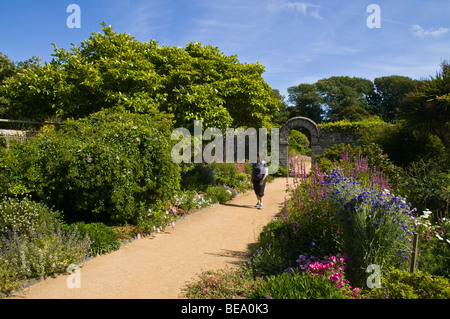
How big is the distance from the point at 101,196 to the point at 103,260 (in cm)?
156

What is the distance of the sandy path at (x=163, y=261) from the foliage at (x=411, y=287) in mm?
2454

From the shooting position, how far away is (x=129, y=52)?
10992mm

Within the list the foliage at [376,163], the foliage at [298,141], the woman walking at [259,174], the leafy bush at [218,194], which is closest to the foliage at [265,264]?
the foliage at [376,163]

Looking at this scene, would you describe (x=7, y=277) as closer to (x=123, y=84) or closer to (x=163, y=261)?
(x=163, y=261)

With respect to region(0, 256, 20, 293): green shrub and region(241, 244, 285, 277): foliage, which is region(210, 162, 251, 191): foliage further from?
region(0, 256, 20, 293): green shrub

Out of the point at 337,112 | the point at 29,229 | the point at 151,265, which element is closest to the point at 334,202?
the point at 151,265

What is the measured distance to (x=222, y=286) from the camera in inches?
171

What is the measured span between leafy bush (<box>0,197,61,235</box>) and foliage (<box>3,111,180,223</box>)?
2.05ft

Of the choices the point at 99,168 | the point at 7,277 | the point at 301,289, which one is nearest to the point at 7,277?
the point at 7,277

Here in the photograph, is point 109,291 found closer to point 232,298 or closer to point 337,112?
point 232,298

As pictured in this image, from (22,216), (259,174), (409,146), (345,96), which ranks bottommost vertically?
(22,216)

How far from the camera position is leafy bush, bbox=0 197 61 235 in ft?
18.3

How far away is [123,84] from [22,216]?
6158mm

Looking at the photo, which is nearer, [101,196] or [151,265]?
[151,265]
